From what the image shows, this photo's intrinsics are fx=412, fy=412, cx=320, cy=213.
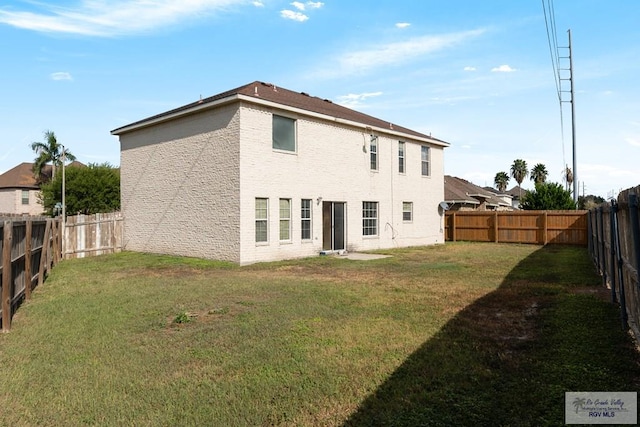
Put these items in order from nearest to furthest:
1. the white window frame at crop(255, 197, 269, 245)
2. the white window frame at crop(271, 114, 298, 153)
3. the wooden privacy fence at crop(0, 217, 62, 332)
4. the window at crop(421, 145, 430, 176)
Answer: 1. the wooden privacy fence at crop(0, 217, 62, 332)
2. the white window frame at crop(255, 197, 269, 245)
3. the white window frame at crop(271, 114, 298, 153)
4. the window at crop(421, 145, 430, 176)

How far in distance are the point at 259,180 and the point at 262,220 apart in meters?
1.50

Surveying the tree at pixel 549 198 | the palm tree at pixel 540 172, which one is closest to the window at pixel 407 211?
the tree at pixel 549 198

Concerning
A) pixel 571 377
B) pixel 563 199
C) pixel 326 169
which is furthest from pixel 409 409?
pixel 563 199

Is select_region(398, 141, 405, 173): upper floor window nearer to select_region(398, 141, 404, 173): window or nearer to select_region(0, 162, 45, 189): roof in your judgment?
select_region(398, 141, 404, 173): window

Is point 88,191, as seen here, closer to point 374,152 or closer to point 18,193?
point 18,193

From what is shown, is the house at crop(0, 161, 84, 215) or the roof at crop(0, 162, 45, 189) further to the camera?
the roof at crop(0, 162, 45, 189)

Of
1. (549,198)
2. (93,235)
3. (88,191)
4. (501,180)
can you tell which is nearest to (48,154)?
(88,191)

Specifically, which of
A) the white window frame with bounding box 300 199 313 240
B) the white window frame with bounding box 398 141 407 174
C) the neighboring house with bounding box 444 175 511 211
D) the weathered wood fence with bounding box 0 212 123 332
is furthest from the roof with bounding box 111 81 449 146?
the neighboring house with bounding box 444 175 511 211

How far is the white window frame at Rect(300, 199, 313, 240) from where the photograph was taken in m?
16.9

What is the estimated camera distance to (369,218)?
20234 millimetres

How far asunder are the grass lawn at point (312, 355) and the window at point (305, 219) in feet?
23.2

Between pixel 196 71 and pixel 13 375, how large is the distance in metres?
13.9

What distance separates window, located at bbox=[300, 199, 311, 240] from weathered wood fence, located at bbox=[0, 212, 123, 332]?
872 centimetres

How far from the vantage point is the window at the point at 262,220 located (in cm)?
1529
